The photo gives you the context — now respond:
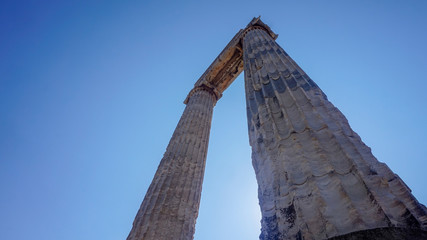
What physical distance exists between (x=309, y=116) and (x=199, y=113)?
393 inches

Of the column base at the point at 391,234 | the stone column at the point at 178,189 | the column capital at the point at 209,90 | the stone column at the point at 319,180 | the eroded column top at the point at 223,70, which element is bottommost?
the column base at the point at 391,234

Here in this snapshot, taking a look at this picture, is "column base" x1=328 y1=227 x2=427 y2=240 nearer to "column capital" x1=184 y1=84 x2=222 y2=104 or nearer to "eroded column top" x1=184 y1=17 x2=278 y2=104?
"eroded column top" x1=184 y1=17 x2=278 y2=104

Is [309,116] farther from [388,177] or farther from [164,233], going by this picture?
[164,233]

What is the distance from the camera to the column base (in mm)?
1435

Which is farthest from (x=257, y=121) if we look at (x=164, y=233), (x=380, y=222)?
(x=164, y=233)

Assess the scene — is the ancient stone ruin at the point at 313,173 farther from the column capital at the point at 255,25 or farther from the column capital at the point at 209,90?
the column capital at the point at 209,90

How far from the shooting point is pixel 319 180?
2279 mm

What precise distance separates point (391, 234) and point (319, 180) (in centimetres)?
82

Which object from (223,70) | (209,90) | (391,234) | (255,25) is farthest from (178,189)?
(223,70)

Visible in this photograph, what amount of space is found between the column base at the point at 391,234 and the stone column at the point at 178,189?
19.5 feet

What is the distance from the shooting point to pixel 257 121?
12.8 ft

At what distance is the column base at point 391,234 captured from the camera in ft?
4.71

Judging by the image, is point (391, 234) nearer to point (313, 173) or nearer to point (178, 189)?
point (313, 173)

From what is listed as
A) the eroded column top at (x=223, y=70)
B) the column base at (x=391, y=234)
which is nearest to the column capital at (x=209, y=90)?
the eroded column top at (x=223, y=70)
